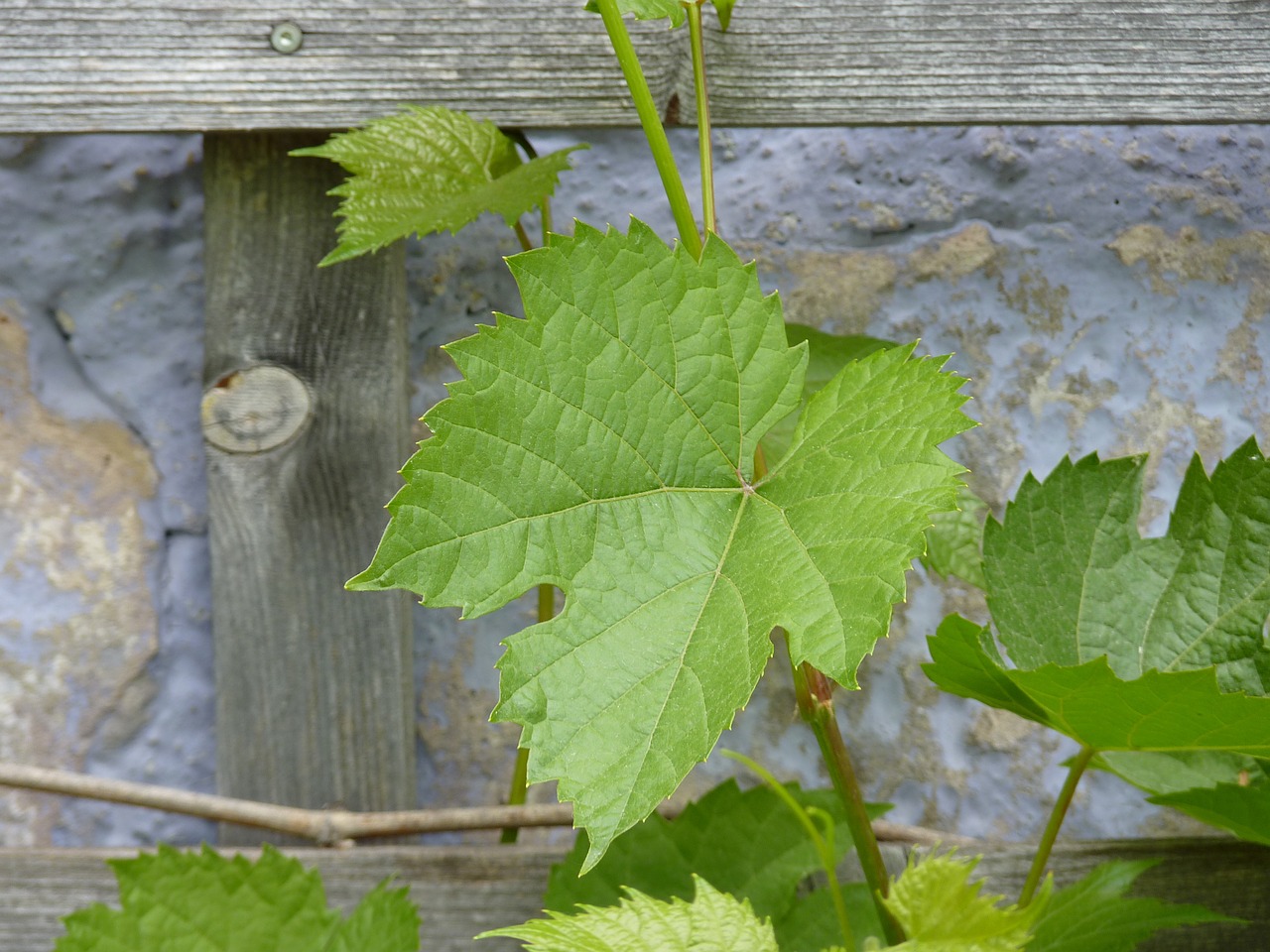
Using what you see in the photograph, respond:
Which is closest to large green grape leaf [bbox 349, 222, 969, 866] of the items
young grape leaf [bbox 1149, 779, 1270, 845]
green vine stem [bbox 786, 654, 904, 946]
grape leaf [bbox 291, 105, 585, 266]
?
green vine stem [bbox 786, 654, 904, 946]

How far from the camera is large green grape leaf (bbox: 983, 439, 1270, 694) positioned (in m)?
0.59

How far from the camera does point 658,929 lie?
475mm

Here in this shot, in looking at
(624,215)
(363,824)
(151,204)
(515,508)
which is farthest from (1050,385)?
(151,204)

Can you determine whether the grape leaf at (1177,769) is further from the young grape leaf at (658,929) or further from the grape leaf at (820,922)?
the young grape leaf at (658,929)

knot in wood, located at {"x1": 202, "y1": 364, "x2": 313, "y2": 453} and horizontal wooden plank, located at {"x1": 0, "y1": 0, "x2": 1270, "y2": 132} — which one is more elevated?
horizontal wooden plank, located at {"x1": 0, "y1": 0, "x2": 1270, "y2": 132}

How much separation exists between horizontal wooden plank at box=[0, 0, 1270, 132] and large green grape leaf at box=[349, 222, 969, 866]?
33 centimetres

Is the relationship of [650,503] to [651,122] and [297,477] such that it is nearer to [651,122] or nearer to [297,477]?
[651,122]

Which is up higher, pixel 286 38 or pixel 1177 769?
pixel 286 38

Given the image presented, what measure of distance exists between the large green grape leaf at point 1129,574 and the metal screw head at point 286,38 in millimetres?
626

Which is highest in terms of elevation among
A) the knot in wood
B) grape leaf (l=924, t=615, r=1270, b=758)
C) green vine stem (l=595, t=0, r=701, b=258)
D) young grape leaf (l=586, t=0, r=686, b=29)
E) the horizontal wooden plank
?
the horizontal wooden plank

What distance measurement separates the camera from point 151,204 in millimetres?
826

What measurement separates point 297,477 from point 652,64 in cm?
44

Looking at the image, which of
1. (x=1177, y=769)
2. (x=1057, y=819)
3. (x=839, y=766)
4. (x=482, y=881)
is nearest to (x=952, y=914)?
(x=839, y=766)

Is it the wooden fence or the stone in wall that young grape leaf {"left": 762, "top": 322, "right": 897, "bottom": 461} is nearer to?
the wooden fence
